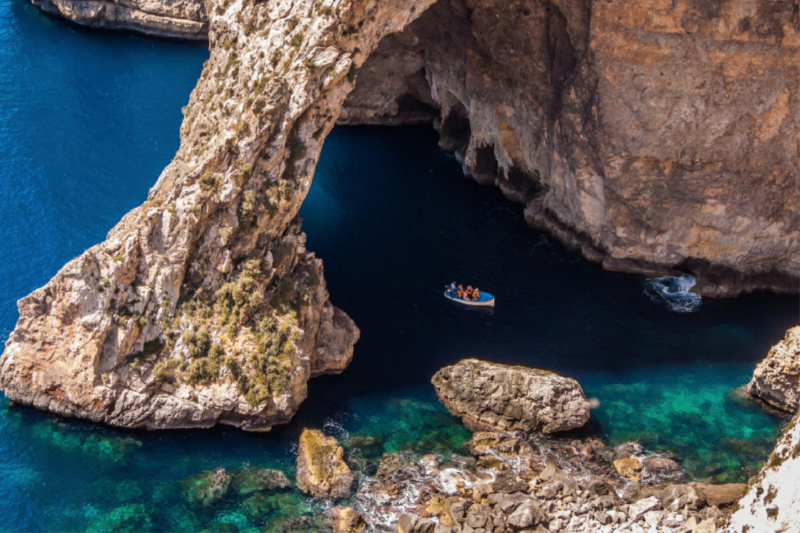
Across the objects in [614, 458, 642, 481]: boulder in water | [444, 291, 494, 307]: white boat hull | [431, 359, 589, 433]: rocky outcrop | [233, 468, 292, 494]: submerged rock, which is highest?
[444, 291, 494, 307]: white boat hull

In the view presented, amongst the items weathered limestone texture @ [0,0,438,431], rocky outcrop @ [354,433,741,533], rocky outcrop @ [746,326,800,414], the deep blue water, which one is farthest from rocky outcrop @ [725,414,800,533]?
weathered limestone texture @ [0,0,438,431]

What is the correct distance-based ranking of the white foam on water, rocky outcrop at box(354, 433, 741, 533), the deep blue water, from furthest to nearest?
the white foam on water → the deep blue water → rocky outcrop at box(354, 433, 741, 533)

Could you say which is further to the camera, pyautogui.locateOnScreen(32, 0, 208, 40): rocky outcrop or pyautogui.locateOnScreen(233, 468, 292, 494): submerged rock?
pyautogui.locateOnScreen(32, 0, 208, 40): rocky outcrop

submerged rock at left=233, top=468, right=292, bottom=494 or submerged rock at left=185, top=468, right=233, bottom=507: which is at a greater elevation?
submerged rock at left=233, top=468, right=292, bottom=494

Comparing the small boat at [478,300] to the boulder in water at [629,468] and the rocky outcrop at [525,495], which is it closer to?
the rocky outcrop at [525,495]

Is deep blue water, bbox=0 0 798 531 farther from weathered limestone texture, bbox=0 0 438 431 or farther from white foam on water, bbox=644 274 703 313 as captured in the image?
weathered limestone texture, bbox=0 0 438 431

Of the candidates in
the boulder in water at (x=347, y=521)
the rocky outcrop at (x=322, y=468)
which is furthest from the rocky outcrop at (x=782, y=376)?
the boulder in water at (x=347, y=521)

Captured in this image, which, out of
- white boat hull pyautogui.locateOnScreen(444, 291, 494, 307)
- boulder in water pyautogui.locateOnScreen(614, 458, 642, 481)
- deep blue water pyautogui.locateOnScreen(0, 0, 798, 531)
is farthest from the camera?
white boat hull pyautogui.locateOnScreen(444, 291, 494, 307)

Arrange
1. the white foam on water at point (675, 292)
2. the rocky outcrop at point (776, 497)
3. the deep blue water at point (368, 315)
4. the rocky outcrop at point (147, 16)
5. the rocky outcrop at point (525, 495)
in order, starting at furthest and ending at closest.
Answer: the rocky outcrop at point (147, 16) → the white foam on water at point (675, 292) → the deep blue water at point (368, 315) → the rocky outcrop at point (525, 495) → the rocky outcrop at point (776, 497)
